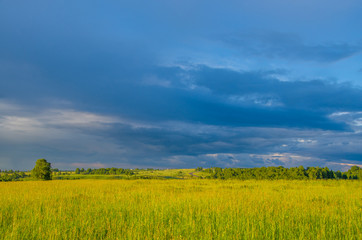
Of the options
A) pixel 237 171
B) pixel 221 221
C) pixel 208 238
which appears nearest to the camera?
pixel 208 238

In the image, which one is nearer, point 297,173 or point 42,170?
point 42,170

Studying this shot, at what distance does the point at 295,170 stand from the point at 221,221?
7493 cm

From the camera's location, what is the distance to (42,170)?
206ft

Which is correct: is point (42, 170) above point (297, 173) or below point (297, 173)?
above

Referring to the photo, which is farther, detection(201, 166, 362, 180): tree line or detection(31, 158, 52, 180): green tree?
detection(201, 166, 362, 180): tree line

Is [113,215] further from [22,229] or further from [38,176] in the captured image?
[38,176]

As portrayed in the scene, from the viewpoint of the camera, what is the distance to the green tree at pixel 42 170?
6294cm

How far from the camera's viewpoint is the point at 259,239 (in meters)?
7.52

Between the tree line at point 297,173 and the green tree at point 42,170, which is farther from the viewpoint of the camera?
the tree line at point 297,173

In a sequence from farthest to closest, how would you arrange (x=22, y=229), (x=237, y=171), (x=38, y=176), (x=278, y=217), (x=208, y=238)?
(x=237, y=171) → (x=38, y=176) → (x=278, y=217) → (x=22, y=229) → (x=208, y=238)

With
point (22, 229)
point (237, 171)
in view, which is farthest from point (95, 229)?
point (237, 171)

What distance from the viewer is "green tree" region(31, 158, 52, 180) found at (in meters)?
62.9

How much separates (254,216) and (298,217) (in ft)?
7.04

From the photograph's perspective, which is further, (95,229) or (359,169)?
(359,169)
